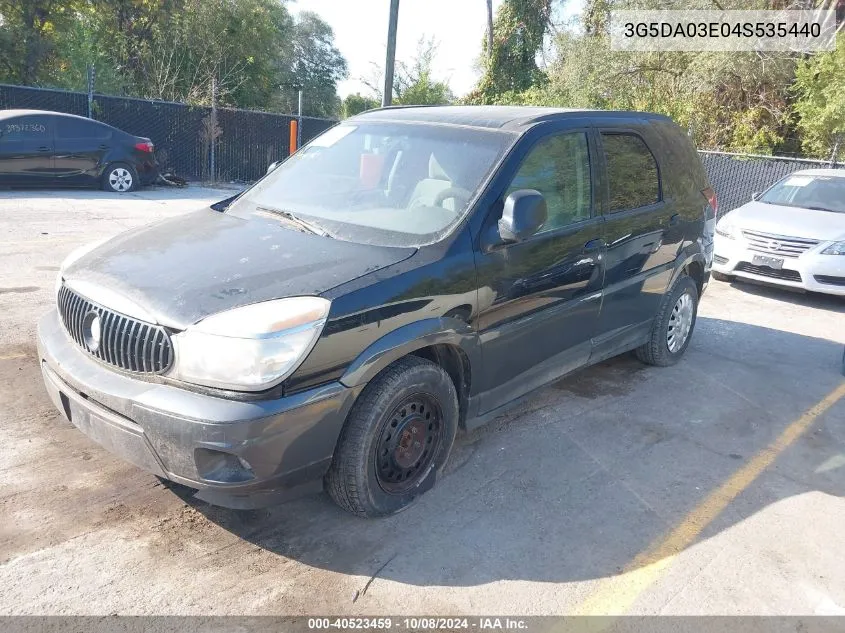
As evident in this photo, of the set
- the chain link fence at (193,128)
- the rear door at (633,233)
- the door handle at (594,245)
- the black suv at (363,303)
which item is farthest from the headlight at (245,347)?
the chain link fence at (193,128)

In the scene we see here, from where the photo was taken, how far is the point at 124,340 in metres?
2.96

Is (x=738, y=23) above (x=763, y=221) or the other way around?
above

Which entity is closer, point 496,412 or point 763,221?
point 496,412

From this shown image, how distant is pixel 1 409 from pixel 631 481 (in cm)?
369

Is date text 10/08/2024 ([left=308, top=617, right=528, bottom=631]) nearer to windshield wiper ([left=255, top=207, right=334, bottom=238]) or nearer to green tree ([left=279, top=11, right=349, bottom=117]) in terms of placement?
windshield wiper ([left=255, top=207, right=334, bottom=238])

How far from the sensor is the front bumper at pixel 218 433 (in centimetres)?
271

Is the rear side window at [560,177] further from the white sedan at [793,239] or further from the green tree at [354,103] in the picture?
the green tree at [354,103]

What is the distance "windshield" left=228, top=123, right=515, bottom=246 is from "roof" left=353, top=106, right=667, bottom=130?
0.10 metres

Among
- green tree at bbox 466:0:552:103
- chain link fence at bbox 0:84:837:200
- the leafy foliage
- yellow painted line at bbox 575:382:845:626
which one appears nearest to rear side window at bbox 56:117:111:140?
→ chain link fence at bbox 0:84:837:200

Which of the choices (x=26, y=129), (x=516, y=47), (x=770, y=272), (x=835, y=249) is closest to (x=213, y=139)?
(x=26, y=129)

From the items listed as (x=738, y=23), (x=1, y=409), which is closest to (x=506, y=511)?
(x=1, y=409)

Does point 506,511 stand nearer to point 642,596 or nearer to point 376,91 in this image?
point 642,596

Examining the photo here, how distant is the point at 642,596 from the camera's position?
2994mm

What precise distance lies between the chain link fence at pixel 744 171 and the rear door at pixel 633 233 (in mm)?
10763
